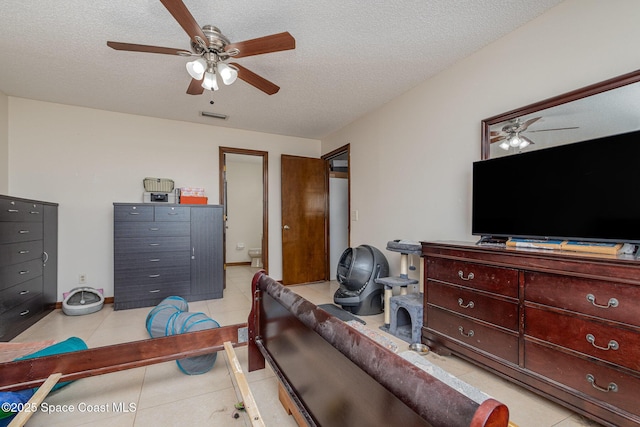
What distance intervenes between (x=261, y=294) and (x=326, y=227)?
3.17 m

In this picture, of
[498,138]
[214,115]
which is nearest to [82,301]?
[214,115]

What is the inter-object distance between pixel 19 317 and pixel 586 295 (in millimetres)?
4648

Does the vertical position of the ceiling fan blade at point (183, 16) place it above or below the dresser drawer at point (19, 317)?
above

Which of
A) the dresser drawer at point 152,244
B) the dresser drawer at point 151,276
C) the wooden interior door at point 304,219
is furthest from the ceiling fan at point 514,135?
the dresser drawer at point 151,276

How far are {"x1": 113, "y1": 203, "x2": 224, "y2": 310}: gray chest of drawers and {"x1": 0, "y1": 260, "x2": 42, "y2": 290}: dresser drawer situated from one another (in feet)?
2.35

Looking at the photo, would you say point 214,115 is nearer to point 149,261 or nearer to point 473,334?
point 149,261

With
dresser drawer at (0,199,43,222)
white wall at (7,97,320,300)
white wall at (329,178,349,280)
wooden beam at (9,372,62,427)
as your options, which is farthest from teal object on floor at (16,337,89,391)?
white wall at (329,178,349,280)

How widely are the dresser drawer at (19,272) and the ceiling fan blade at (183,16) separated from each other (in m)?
2.74

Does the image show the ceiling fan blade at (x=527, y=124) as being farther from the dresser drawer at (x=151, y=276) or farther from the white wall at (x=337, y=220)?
the dresser drawer at (x=151, y=276)

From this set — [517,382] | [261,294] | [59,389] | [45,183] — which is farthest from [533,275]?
[45,183]

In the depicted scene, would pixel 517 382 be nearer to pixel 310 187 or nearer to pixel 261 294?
pixel 261 294

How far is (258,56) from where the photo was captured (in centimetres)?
251

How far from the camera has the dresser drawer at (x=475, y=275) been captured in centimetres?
177

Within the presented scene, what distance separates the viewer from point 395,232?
3389 millimetres
